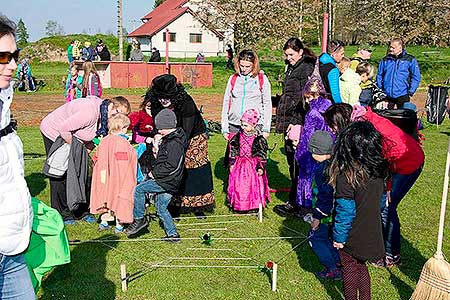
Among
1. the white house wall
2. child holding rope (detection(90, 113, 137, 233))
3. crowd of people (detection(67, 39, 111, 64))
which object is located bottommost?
child holding rope (detection(90, 113, 137, 233))

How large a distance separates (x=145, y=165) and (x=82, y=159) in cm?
103

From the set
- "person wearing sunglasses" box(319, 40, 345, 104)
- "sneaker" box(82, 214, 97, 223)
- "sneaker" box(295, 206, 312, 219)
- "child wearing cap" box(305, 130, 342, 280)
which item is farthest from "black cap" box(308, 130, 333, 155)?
"sneaker" box(82, 214, 97, 223)

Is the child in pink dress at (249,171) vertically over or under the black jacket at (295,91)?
under

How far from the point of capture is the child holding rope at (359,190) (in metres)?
3.87

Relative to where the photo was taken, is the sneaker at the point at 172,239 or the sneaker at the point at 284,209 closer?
the sneaker at the point at 172,239

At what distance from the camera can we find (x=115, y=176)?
584 cm

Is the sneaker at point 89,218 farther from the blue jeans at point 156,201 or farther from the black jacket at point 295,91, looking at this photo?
the black jacket at point 295,91

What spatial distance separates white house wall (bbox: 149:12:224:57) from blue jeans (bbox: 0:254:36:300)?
50.3 meters

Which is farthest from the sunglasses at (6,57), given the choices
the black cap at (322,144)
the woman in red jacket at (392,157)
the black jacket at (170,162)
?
the black jacket at (170,162)

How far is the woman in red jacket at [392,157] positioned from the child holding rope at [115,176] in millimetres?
2344

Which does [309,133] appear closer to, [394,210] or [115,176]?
[394,210]

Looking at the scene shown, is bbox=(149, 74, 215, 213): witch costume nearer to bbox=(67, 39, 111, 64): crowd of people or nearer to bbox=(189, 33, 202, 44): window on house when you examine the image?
bbox=(67, 39, 111, 64): crowd of people

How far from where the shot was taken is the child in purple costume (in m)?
6.01

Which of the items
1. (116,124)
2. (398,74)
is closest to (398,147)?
(116,124)
